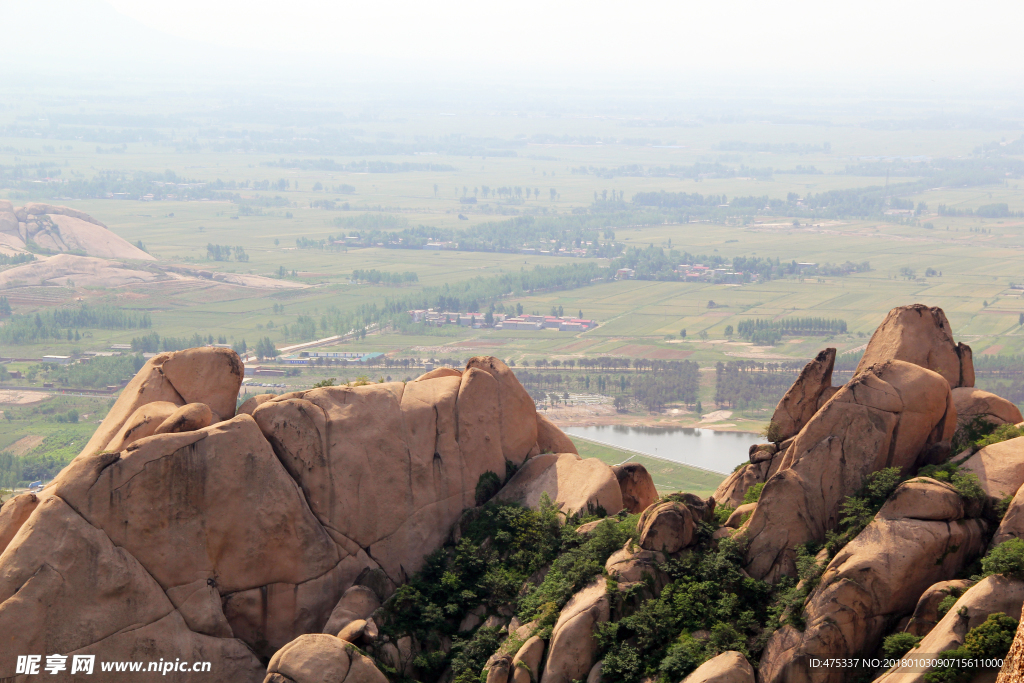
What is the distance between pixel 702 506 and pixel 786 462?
301 centimetres

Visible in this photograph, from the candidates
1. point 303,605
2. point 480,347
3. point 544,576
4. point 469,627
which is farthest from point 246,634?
point 480,347

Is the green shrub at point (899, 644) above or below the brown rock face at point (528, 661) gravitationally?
above

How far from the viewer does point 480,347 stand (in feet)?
556

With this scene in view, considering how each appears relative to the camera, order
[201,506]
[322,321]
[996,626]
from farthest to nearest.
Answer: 1. [322,321]
2. [201,506]
3. [996,626]

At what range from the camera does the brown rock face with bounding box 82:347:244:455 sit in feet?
130

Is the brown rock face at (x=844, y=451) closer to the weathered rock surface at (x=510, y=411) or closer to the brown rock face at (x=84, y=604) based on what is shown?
the weathered rock surface at (x=510, y=411)

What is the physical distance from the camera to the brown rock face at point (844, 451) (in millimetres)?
33062

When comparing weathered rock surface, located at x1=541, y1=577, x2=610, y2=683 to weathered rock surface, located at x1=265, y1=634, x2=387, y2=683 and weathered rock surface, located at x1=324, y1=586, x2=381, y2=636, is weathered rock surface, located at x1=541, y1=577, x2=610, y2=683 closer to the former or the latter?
weathered rock surface, located at x1=265, y1=634, x2=387, y2=683

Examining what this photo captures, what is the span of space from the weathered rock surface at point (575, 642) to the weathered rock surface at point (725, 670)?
319 cm

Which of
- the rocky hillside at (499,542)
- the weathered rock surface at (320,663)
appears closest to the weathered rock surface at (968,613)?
the rocky hillside at (499,542)

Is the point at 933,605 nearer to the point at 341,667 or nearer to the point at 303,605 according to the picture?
the point at 341,667

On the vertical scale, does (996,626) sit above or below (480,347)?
above

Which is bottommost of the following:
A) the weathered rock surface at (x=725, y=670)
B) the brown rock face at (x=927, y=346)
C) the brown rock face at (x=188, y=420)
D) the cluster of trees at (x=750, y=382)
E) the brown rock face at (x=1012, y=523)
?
the cluster of trees at (x=750, y=382)

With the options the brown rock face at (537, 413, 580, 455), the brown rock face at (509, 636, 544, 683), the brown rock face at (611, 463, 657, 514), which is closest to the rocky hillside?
the brown rock face at (509, 636, 544, 683)
